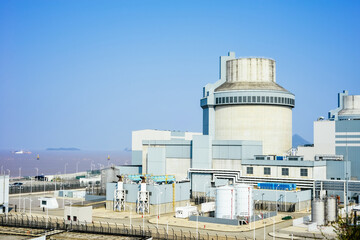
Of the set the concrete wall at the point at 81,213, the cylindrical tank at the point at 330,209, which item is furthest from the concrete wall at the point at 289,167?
the concrete wall at the point at 81,213

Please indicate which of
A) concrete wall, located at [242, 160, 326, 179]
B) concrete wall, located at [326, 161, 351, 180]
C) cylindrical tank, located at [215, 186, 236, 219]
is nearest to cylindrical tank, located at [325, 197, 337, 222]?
cylindrical tank, located at [215, 186, 236, 219]

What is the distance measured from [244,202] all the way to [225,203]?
3.63 meters

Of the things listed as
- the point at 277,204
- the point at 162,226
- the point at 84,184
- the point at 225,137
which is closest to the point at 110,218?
the point at 162,226

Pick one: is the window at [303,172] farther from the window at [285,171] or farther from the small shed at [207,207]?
the small shed at [207,207]

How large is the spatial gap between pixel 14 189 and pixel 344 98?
100764 mm

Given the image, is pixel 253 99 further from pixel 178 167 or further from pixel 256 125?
pixel 178 167

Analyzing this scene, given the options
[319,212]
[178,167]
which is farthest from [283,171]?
[319,212]

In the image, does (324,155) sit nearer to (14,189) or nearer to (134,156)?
(134,156)

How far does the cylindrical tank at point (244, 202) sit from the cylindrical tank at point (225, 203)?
161 cm

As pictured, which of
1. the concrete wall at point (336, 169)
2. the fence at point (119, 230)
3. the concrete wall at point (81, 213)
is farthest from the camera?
the concrete wall at point (336, 169)

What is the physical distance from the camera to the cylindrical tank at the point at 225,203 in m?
85.1

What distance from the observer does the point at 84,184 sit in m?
162

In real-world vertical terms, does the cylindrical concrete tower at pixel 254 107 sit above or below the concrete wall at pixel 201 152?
above

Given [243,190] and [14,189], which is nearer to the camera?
[243,190]
